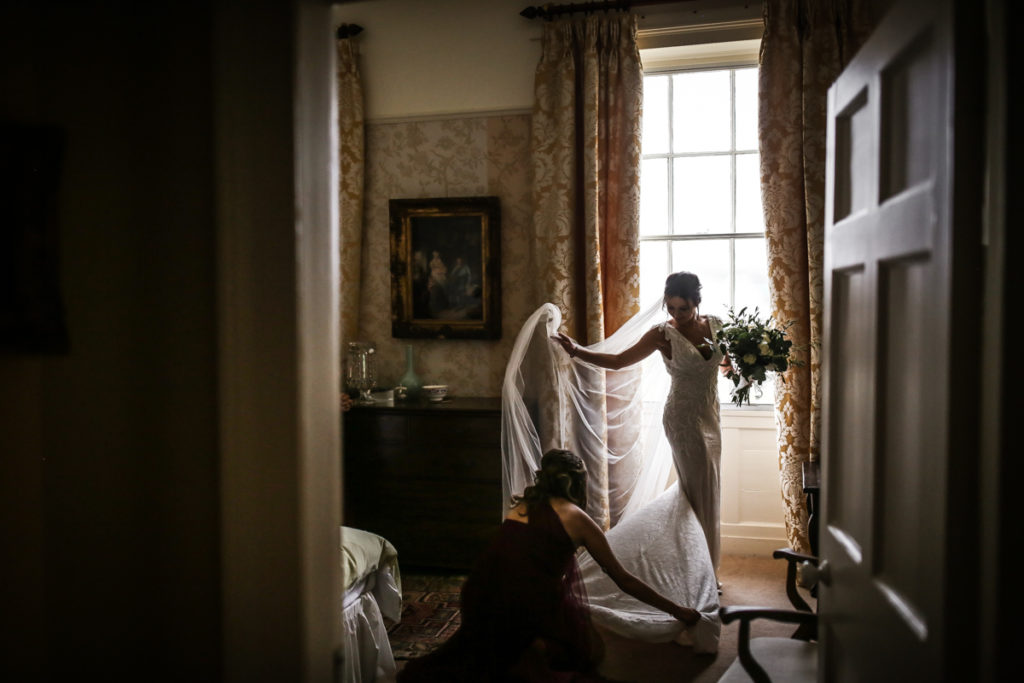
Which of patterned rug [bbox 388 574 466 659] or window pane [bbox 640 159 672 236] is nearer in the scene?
patterned rug [bbox 388 574 466 659]

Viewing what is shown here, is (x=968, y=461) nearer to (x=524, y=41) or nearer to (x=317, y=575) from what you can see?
(x=317, y=575)

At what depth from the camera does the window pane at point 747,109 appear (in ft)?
17.2

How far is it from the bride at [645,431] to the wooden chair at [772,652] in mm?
1263

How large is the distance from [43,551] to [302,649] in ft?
1.73

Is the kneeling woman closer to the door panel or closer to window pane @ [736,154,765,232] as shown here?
the door panel

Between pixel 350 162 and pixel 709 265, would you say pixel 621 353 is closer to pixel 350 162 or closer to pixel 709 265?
pixel 709 265

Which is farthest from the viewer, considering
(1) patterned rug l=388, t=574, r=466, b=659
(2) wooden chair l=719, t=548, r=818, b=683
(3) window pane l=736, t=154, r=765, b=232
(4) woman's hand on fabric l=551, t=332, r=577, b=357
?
(3) window pane l=736, t=154, r=765, b=232

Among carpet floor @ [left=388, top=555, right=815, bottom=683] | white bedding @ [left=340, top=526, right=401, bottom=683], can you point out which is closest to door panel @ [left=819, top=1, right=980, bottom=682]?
carpet floor @ [left=388, top=555, right=815, bottom=683]

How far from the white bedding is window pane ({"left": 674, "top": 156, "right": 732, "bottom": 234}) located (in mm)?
3075

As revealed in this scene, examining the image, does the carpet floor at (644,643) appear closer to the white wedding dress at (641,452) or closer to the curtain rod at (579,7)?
the white wedding dress at (641,452)

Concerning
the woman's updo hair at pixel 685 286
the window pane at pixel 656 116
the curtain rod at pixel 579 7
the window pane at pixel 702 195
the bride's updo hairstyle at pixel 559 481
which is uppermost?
the curtain rod at pixel 579 7

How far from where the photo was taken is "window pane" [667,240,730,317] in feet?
17.6

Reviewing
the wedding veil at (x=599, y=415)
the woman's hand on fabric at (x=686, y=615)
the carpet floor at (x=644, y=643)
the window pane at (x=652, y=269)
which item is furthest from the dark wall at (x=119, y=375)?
the window pane at (x=652, y=269)

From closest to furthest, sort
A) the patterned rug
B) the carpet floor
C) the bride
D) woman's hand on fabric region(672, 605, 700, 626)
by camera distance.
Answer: the carpet floor
woman's hand on fabric region(672, 605, 700, 626)
the patterned rug
the bride
